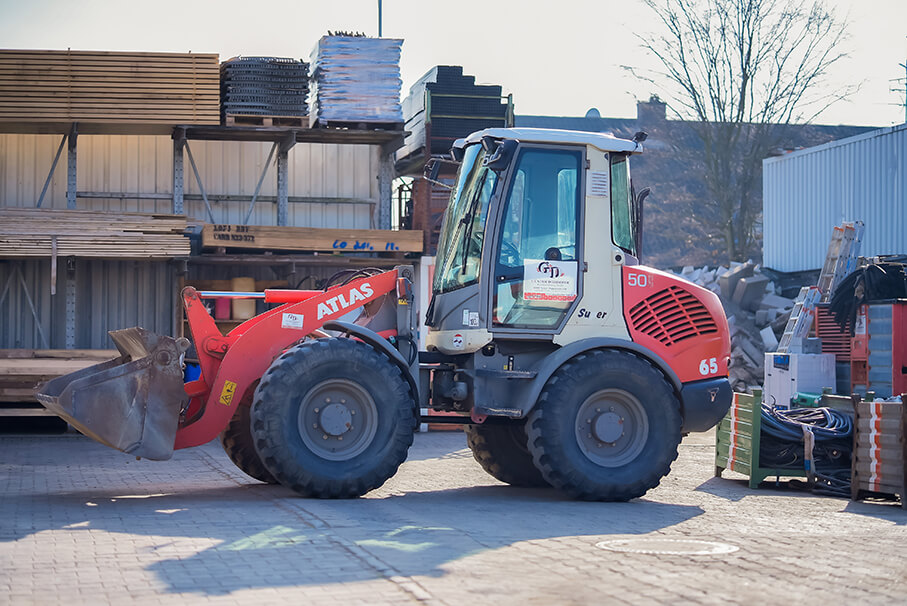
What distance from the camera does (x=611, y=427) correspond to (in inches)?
405

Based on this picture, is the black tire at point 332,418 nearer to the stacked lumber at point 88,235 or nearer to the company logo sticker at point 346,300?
the company logo sticker at point 346,300

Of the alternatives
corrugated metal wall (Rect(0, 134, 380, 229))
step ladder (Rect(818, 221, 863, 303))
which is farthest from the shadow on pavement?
step ladder (Rect(818, 221, 863, 303))

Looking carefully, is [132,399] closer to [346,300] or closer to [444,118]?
[346,300]

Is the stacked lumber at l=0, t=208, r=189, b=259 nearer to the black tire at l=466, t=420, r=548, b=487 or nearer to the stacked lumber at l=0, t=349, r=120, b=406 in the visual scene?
the stacked lumber at l=0, t=349, r=120, b=406

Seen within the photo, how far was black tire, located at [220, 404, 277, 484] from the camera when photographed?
10.7 m

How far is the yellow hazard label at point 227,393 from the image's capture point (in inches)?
387

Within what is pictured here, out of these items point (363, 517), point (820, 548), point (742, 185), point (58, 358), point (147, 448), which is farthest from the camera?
point (742, 185)

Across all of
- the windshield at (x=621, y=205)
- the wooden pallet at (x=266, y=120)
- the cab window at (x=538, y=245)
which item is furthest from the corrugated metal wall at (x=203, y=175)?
the cab window at (x=538, y=245)

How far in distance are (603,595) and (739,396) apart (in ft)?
21.3

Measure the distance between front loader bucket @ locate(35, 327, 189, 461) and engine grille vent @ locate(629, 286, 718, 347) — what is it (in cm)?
412

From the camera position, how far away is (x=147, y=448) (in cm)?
940

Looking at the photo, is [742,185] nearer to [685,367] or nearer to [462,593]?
[685,367]

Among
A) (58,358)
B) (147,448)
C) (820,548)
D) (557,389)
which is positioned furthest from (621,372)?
(58,358)

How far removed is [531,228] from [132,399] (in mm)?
3732
